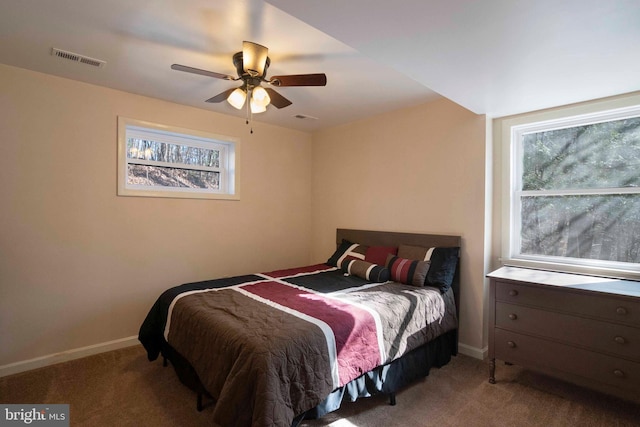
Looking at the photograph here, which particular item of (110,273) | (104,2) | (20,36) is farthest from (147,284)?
(104,2)

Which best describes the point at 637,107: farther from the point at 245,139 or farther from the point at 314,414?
the point at 245,139

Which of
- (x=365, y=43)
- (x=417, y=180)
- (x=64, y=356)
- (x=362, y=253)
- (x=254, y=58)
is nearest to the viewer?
(x=365, y=43)

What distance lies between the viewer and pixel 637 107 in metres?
2.30

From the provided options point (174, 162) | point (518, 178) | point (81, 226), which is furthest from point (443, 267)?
point (81, 226)

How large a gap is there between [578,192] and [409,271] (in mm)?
1475

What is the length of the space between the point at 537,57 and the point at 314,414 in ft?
7.77

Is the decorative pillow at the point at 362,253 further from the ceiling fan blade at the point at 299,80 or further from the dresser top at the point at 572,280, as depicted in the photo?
the ceiling fan blade at the point at 299,80

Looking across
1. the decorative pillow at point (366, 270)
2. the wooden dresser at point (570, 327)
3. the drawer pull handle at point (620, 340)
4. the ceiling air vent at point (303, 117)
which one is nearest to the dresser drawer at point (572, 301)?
the wooden dresser at point (570, 327)

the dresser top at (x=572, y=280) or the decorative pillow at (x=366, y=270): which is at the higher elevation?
the dresser top at (x=572, y=280)

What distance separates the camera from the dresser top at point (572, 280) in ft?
6.54

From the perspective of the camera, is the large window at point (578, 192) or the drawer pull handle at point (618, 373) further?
the large window at point (578, 192)

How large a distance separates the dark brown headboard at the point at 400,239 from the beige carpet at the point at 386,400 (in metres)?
0.76

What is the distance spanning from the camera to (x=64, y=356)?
2.71 m

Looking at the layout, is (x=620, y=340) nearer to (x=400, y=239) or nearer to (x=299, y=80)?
(x=400, y=239)
